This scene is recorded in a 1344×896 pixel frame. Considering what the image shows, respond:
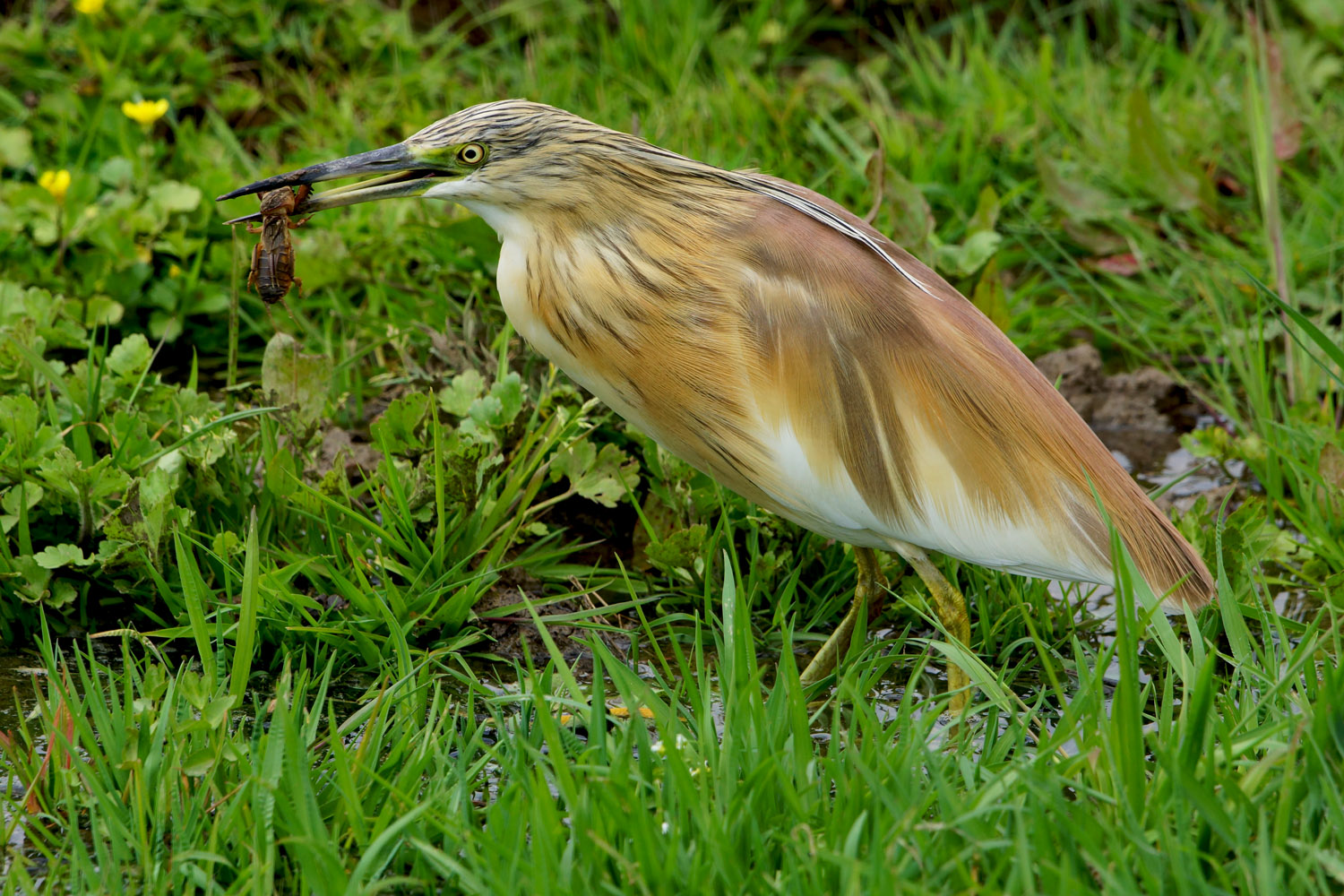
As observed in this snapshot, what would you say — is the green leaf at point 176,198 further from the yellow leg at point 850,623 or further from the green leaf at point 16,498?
the yellow leg at point 850,623

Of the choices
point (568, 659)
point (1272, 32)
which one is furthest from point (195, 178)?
point (1272, 32)

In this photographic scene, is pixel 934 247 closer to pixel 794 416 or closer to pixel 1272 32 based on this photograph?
pixel 794 416

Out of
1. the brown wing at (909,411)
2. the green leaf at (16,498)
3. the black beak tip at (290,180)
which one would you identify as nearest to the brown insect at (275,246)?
the black beak tip at (290,180)

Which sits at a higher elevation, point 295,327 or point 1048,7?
point 1048,7

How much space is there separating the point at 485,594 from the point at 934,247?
1.64 m

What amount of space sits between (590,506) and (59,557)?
1.21 meters

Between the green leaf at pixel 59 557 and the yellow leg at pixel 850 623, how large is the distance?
1.50 m

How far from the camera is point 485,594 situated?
3229mm

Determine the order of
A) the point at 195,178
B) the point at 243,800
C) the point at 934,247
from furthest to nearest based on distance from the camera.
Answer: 1. the point at 195,178
2. the point at 934,247
3. the point at 243,800

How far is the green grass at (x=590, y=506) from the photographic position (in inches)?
84.3

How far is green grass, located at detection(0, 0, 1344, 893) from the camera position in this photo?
214cm

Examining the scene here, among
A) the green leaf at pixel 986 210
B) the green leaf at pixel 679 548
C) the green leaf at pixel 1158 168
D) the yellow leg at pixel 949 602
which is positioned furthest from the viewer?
the green leaf at pixel 1158 168

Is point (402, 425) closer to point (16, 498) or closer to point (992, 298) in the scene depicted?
point (16, 498)

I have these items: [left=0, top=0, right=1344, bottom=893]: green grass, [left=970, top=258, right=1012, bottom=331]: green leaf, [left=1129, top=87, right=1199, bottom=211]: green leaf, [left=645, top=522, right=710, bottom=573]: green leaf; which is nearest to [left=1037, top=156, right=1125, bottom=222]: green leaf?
[left=0, top=0, right=1344, bottom=893]: green grass
